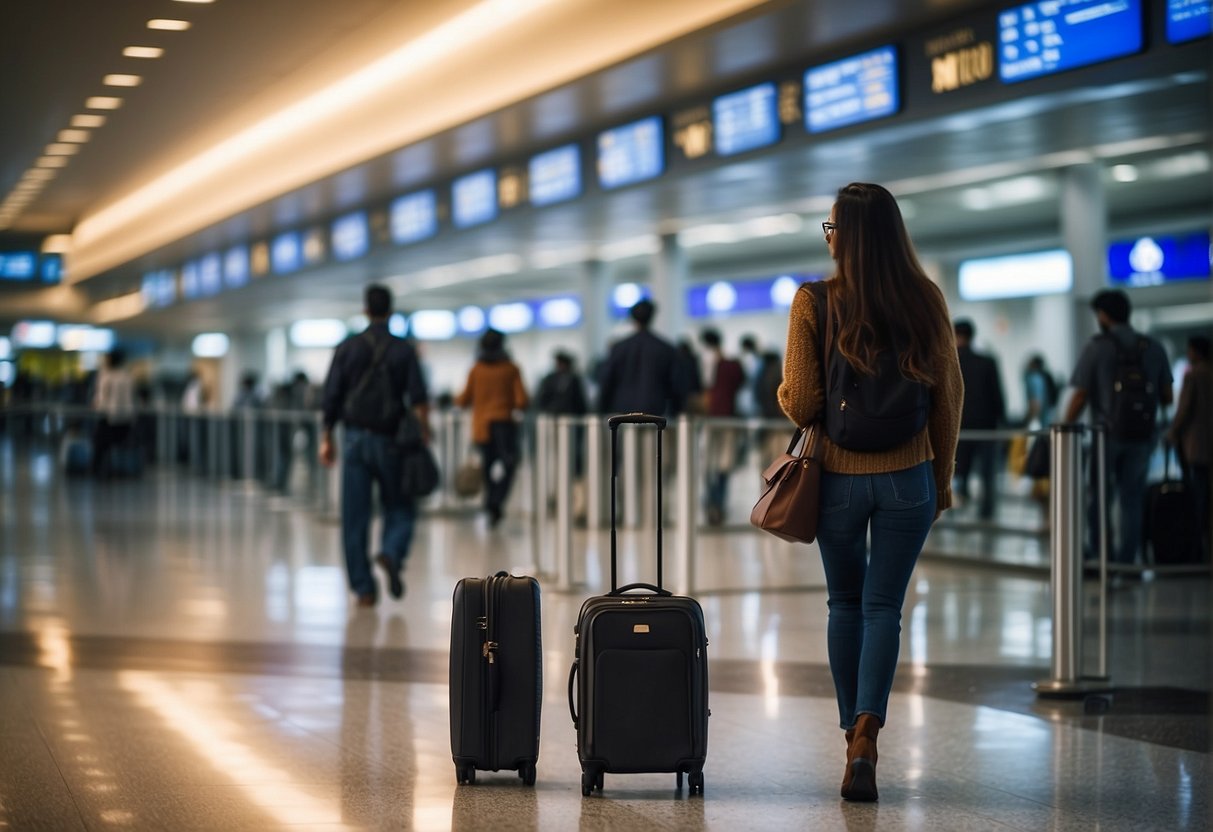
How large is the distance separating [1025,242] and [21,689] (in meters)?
16.7

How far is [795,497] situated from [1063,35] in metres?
Answer: 5.53

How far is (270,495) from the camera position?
18.0 meters

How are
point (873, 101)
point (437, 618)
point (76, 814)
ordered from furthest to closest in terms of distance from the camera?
1. point (873, 101)
2. point (437, 618)
3. point (76, 814)

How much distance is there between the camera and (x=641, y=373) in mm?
10664

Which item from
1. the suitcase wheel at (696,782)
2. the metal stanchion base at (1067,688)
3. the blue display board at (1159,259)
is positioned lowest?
the metal stanchion base at (1067,688)

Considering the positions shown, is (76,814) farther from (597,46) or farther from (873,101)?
(597,46)

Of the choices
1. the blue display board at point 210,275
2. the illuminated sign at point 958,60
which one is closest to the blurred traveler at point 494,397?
the illuminated sign at point 958,60

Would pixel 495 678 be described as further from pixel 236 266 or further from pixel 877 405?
pixel 236 266

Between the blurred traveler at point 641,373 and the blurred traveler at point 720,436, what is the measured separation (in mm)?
1551

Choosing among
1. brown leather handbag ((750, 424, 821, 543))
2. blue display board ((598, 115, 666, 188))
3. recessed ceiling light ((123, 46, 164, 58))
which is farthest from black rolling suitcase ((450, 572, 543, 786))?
blue display board ((598, 115, 666, 188))

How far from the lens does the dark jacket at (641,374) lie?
34.9ft

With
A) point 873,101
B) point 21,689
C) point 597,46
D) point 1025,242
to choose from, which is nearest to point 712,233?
point 1025,242

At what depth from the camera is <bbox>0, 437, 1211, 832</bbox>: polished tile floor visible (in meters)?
4.00

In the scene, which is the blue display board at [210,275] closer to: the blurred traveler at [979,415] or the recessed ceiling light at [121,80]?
the recessed ceiling light at [121,80]
